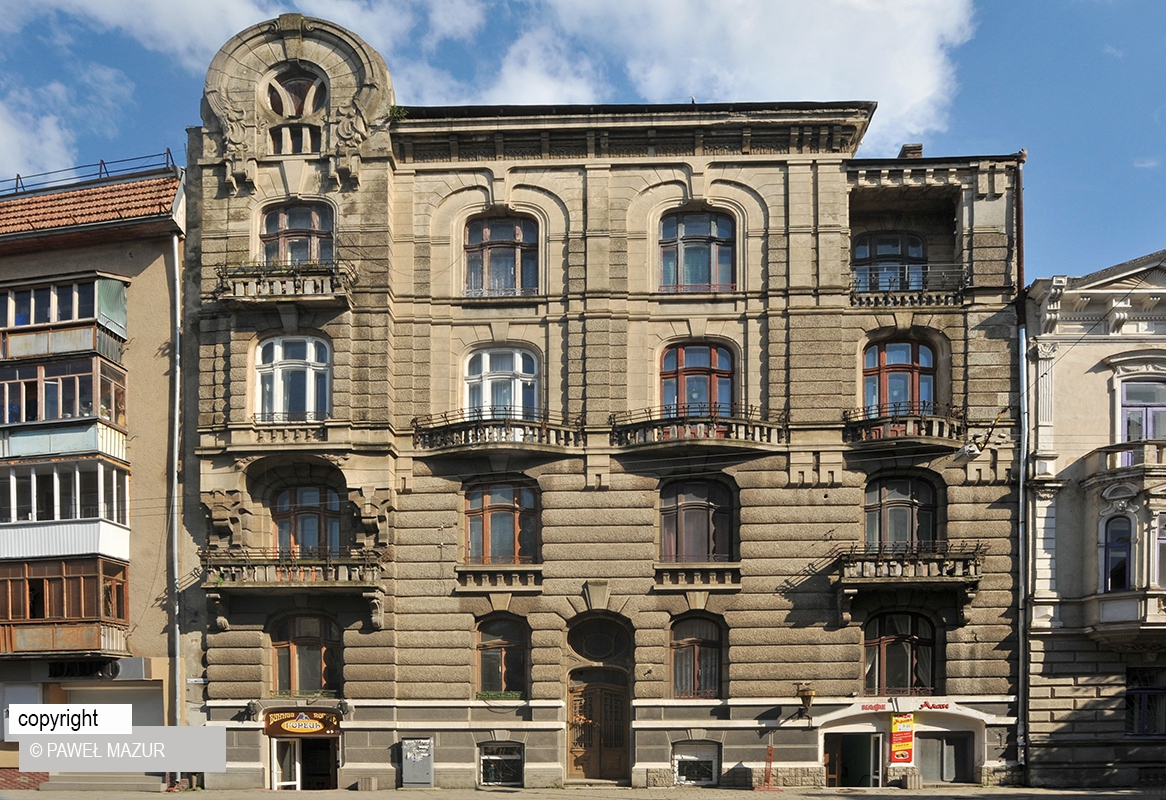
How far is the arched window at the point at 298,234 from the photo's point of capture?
3406 cm

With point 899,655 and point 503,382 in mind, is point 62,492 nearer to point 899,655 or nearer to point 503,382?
point 503,382

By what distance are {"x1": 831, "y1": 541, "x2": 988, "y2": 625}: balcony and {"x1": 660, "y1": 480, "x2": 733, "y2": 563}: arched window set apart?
343 cm

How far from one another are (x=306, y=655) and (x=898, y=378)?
19284 millimetres

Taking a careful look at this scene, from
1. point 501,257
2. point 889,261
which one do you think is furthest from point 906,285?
point 501,257

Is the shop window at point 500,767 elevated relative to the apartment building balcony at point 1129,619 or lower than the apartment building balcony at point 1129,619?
lower

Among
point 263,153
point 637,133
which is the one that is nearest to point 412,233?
point 263,153

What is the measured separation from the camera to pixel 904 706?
31.5 m

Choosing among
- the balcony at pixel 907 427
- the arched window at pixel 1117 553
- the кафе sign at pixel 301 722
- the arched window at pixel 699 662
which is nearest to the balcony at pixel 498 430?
the arched window at pixel 699 662

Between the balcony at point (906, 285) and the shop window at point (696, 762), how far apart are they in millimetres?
13557

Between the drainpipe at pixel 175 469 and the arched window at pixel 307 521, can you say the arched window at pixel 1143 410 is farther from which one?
the drainpipe at pixel 175 469

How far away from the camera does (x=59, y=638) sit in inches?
1261

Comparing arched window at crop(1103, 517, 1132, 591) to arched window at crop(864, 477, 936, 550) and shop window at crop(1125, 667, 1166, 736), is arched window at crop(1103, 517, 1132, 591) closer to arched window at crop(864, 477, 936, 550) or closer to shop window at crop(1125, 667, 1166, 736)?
shop window at crop(1125, 667, 1166, 736)

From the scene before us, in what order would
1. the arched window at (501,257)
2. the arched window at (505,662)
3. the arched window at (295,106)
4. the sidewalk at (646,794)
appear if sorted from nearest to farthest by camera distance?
the sidewalk at (646,794), the arched window at (505,662), the arched window at (501,257), the arched window at (295,106)

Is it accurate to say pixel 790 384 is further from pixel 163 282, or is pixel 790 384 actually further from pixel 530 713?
pixel 163 282
